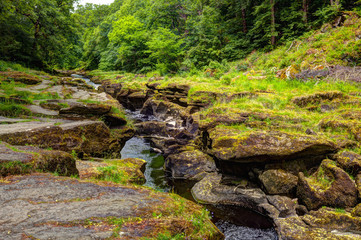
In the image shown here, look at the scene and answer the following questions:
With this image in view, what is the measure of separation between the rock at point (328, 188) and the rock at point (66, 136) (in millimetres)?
7529

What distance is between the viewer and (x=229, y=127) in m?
8.16

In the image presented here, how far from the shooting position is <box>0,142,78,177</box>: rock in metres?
3.81

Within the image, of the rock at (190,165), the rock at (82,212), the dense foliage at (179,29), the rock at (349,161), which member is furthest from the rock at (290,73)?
the rock at (82,212)

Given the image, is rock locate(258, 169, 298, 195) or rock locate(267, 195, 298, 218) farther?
rock locate(258, 169, 298, 195)

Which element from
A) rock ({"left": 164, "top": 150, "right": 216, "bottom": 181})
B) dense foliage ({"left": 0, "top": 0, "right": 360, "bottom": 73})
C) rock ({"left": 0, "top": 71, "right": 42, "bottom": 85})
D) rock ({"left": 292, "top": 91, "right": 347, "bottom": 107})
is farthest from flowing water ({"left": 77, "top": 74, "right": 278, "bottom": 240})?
rock ({"left": 0, "top": 71, "right": 42, "bottom": 85})

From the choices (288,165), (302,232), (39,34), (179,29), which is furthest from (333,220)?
(179,29)

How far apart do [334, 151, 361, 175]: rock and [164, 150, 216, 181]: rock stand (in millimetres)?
4578

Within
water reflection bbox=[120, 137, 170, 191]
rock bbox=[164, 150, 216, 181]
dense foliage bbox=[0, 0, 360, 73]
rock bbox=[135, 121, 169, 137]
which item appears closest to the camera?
water reflection bbox=[120, 137, 170, 191]

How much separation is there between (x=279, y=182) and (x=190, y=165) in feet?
12.7

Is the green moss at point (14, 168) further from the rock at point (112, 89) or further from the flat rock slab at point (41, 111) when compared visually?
the rock at point (112, 89)

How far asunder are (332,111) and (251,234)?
5.97 m

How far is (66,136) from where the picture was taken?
24.3ft

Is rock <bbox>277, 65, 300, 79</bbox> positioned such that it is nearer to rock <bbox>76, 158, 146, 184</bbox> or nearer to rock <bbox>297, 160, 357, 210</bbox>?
rock <bbox>297, 160, 357, 210</bbox>

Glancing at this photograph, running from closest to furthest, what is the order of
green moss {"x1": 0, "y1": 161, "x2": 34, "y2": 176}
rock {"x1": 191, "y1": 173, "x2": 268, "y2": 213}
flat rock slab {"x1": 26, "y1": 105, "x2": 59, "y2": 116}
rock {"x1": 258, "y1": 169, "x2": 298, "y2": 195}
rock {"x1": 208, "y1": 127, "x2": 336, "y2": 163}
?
green moss {"x1": 0, "y1": 161, "x2": 34, "y2": 176} < rock {"x1": 208, "y1": 127, "x2": 336, "y2": 163} < rock {"x1": 258, "y1": 169, "x2": 298, "y2": 195} < rock {"x1": 191, "y1": 173, "x2": 268, "y2": 213} < flat rock slab {"x1": 26, "y1": 105, "x2": 59, "y2": 116}
